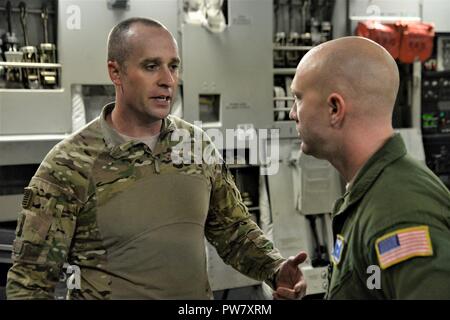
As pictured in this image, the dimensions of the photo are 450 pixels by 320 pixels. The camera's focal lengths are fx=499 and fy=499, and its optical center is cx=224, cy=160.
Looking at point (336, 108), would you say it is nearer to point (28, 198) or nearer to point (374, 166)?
point (374, 166)

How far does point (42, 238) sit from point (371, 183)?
0.94 meters

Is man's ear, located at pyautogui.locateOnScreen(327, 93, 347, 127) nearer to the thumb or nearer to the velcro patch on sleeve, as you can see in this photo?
the thumb

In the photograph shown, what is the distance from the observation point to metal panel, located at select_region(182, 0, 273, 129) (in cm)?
327

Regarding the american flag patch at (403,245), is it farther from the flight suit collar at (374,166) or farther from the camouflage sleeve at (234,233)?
the camouflage sleeve at (234,233)

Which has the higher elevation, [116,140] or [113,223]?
[116,140]

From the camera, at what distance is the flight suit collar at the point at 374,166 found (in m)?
1.10

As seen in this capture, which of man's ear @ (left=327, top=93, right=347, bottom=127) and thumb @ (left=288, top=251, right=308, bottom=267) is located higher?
man's ear @ (left=327, top=93, right=347, bottom=127)

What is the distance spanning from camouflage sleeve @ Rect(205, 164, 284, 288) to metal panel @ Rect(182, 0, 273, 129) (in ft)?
5.15

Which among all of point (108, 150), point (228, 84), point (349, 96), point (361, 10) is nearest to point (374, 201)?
point (349, 96)

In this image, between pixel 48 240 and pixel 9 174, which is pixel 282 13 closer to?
pixel 9 174

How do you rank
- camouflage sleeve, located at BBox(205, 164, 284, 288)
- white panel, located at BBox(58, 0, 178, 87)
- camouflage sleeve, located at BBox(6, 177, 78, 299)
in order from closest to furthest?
1. camouflage sleeve, located at BBox(6, 177, 78, 299)
2. camouflage sleeve, located at BBox(205, 164, 284, 288)
3. white panel, located at BBox(58, 0, 178, 87)

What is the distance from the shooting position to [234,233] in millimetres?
1767

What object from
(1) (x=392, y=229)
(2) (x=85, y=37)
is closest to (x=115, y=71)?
(1) (x=392, y=229)

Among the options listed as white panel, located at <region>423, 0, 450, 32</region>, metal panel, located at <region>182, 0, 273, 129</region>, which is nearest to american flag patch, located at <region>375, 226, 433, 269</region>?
metal panel, located at <region>182, 0, 273, 129</region>
